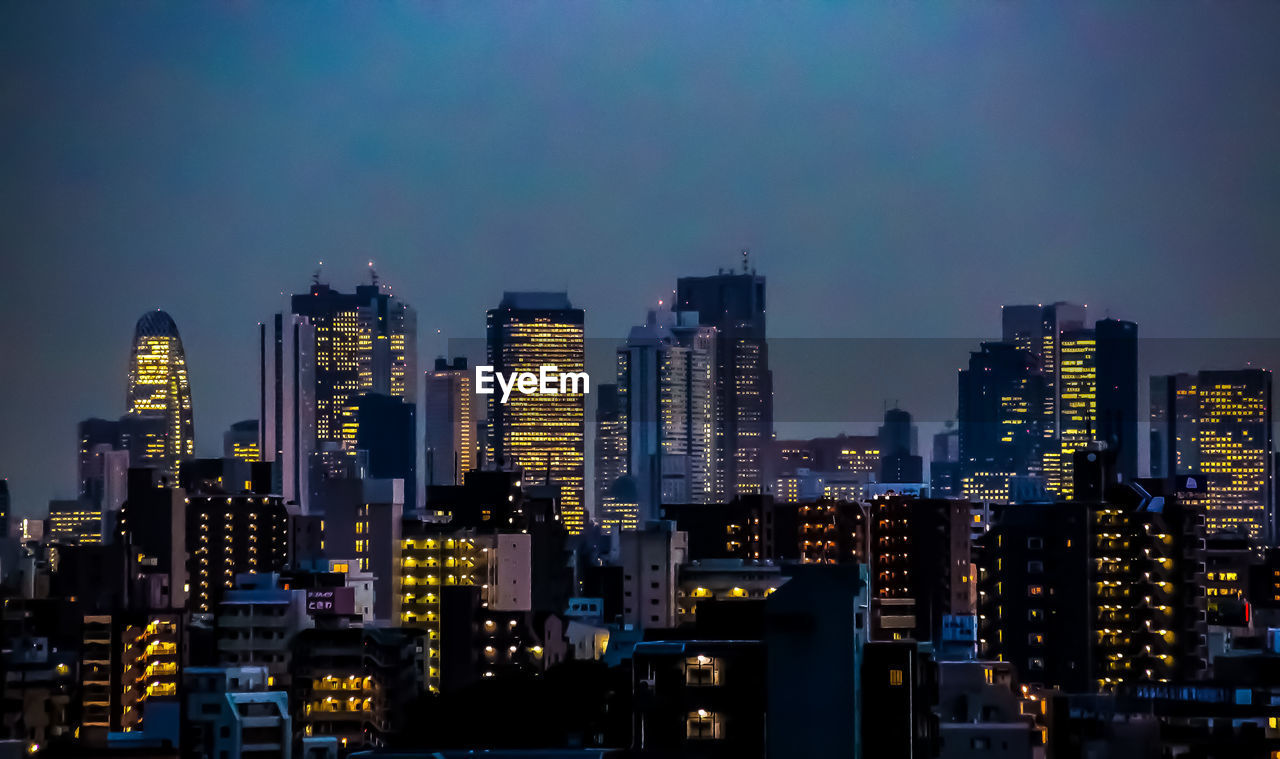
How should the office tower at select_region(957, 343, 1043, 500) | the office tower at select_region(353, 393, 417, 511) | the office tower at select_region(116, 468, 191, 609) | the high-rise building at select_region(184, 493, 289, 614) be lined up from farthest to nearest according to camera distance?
the office tower at select_region(353, 393, 417, 511)
the office tower at select_region(957, 343, 1043, 500)
the high-rise building at select_region(184, 493, 289, 614)
the office tower at select_region(116, 468, 191, 609)

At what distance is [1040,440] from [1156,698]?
1411 inches

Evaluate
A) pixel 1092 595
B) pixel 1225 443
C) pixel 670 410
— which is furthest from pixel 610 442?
pixel 1092 595

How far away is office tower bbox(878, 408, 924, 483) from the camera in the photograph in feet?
186

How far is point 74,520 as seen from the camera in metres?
48.7

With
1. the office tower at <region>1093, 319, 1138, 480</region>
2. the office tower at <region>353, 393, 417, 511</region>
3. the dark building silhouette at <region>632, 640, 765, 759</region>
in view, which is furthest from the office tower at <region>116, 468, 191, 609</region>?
the office tower at <region>1093, 319, 1138, 480</region>

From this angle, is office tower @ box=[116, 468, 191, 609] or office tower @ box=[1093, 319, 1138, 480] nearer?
office tower @ box=[116, 468, 191, 609]

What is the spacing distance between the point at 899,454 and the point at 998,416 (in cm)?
257

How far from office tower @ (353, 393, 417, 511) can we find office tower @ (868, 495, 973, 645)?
23047 mm

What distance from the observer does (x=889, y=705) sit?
11664 millimetres

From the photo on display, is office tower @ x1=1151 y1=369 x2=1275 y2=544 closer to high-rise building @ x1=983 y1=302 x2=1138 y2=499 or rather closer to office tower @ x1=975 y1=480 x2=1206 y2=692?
high-rise building @ x1=983 y1=302 x2=1138 y2=499

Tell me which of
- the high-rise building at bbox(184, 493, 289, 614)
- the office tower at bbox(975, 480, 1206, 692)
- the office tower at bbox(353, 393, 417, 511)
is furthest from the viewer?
the office tower at bbox(353, 393, 417, 511)

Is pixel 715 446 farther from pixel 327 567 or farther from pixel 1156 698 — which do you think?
pixel 1156 698

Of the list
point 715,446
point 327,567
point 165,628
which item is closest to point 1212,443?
point 715,446

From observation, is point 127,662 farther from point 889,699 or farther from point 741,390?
point 741,390
